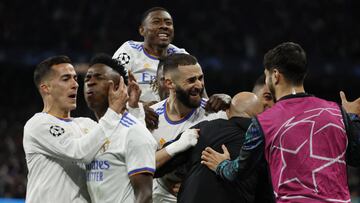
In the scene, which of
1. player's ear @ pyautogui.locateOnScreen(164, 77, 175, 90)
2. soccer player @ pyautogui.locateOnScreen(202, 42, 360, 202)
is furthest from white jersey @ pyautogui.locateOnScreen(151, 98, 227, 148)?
soccer player @ pyautogui.locateOnScreen(202, 42, 360, 202)

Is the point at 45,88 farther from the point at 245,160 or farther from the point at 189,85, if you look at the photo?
the point at 245,160

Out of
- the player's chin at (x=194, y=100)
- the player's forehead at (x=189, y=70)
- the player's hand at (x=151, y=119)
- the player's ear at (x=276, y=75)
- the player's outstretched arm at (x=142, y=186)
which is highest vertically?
the player's ear at (x=276, y=75)

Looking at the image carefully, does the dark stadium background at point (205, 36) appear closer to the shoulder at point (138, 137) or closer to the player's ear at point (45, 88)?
the player's ear at point (45, 88)

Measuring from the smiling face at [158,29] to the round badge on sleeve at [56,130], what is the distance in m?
2.57

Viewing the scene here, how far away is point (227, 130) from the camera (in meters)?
5.16

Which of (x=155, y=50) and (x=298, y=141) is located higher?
(x=155, y=50)

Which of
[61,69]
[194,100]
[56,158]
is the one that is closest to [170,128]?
[194,100]

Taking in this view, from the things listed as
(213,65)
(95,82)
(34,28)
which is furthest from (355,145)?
(34,28)

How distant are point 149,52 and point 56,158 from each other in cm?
271

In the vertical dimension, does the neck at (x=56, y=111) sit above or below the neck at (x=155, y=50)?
below

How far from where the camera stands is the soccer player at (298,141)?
172 inches

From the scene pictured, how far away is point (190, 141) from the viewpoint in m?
5.20

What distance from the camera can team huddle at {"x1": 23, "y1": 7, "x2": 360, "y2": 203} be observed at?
442 cm

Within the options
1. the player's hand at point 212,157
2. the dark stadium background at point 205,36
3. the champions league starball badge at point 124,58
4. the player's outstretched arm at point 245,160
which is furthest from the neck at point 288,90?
the dark stadium background at point 205,36
